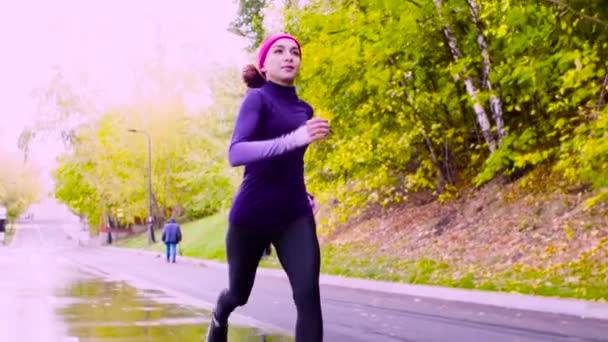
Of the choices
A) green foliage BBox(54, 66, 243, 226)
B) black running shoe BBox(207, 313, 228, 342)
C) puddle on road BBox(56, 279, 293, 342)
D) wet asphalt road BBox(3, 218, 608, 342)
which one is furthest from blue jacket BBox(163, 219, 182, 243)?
black running shoe BBox(207, 313, 228, 342)

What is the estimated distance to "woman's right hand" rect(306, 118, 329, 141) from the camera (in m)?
3.83

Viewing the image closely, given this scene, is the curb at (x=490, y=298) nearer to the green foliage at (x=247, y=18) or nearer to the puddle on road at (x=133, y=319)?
the puddle on road at (x=133, y=319)

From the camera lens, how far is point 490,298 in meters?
12.3

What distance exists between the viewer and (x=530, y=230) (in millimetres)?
17000

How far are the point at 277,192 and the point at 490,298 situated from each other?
8.64 meters

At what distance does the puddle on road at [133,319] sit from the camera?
7964 millimetres

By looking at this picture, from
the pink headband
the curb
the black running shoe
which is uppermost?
the pink headband

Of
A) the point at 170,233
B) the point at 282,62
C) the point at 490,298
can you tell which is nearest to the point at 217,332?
the point at 282,62

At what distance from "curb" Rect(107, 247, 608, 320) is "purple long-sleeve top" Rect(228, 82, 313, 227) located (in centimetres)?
675

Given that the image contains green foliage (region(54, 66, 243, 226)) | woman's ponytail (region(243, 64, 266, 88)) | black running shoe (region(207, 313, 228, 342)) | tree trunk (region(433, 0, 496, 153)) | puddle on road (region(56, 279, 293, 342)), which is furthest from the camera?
green foliage (region(54, 66, 243, 226))

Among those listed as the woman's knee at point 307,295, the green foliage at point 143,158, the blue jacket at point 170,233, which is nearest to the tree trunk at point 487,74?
the woman's knee at point 307,295

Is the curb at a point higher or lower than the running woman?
lower

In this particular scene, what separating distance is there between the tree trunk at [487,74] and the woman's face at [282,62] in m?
13.3

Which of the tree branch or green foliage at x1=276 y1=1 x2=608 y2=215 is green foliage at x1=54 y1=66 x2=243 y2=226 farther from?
the tree branch
